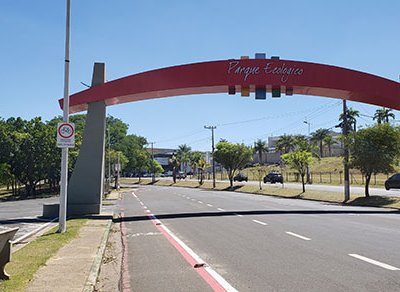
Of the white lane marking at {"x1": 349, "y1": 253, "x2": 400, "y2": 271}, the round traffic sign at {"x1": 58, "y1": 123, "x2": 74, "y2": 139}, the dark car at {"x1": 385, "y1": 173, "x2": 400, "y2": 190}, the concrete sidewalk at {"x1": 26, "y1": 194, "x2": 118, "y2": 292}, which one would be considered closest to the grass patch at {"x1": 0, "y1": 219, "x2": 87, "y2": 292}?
the concrete sidewalk at {"x1": 26, "y1": 194, "x2": 118, "y2": 292}

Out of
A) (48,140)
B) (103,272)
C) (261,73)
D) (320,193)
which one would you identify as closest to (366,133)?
(320,193)

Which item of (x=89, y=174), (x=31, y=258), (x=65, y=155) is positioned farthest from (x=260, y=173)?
(x=31, y=258)

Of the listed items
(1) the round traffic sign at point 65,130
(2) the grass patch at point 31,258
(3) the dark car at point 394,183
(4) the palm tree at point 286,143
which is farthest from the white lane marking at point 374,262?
(4) the palm tree at point 286,143

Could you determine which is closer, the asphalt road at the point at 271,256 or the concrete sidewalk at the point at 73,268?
the concrete sidewalk at the point at 73,268

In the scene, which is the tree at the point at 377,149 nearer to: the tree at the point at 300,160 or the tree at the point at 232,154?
the tree at the point at 300,160

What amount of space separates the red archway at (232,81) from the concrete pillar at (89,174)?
1419mm

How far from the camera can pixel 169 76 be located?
22.0 m

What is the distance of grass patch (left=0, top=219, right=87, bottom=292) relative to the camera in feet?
23.4

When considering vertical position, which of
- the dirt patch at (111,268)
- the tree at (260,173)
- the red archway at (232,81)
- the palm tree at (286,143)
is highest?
the palm tree at (286,143)

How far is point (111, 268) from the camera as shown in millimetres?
9375

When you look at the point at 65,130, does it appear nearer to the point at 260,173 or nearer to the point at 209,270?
the point at 209,270

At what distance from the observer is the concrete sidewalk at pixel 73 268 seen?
7.24 meters

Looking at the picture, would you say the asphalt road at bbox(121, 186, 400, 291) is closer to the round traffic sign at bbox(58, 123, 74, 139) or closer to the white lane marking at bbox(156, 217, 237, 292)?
the white lane marking at bbox(156, 217, 237, 292)

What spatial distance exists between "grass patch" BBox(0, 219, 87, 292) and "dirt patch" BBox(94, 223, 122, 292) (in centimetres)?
111
